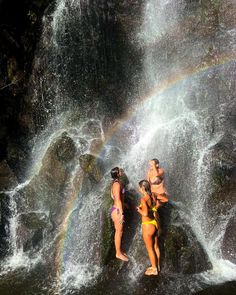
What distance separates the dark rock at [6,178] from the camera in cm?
1278

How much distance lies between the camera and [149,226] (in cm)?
891

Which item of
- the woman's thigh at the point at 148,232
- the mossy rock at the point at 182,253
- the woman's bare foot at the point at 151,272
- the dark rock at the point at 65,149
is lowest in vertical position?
the woman's bare foot at the point at 151,272

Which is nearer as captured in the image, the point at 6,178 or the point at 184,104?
the point at 6,178

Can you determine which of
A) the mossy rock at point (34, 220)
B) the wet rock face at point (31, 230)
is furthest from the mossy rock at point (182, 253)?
the mossy rock at point (34, 220)

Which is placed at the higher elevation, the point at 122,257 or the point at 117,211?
the point at 117,211

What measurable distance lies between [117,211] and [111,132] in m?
6.45

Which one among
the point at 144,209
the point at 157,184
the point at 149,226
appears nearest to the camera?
the point at 144,209

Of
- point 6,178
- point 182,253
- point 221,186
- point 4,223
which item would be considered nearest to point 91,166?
point 4,223

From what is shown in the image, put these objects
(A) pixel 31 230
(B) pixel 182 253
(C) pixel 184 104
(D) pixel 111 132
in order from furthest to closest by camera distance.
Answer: (D) pixel 111 132, (C) pixel 184 104, (A) pixel 31 230, (B) pixel 182 253

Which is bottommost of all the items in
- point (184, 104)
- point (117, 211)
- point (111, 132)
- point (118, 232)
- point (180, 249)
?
point (180, 249)

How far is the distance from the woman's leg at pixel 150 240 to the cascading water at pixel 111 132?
46cm

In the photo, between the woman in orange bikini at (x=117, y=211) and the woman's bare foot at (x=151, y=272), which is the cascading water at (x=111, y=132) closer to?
the woman's bare foot at (x=151, y=272)

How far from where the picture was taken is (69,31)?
50.1 feet

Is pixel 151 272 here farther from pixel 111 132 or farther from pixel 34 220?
pixel 111 132
